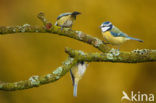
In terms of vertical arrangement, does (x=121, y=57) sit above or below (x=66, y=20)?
below

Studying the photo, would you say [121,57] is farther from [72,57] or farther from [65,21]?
[65,21]

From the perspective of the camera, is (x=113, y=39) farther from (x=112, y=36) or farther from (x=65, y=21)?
(x=65, y=21)

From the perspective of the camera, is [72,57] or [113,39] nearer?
[72,57]

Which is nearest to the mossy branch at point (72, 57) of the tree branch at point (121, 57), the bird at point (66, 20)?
the tree branch at point (121, 57)

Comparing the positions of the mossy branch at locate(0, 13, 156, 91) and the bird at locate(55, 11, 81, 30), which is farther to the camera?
the bird at locate(55, 11, 81, 30)

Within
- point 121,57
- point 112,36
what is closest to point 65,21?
point 112,36

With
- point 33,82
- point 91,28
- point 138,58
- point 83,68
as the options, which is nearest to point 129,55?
point 138,58

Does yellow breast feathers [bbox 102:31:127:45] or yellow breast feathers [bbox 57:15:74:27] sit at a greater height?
yellow breast feathers [bbox 57:15:74:27]

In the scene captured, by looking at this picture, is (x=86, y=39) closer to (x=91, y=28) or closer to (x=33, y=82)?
(x=33, y=82)

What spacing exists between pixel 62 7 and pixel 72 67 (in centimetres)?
273

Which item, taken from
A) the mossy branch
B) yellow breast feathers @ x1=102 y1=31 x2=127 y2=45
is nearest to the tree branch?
the mossy branch

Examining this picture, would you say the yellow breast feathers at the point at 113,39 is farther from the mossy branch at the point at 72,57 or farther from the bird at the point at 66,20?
the mossy branch at the point at 72,57

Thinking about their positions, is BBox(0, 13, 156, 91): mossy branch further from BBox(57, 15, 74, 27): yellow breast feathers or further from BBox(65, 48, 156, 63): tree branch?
BBox(57, 15, 74, 27): yellow breast feathers

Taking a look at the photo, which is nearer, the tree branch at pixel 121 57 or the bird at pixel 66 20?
the tree branch at pixel 121 57
